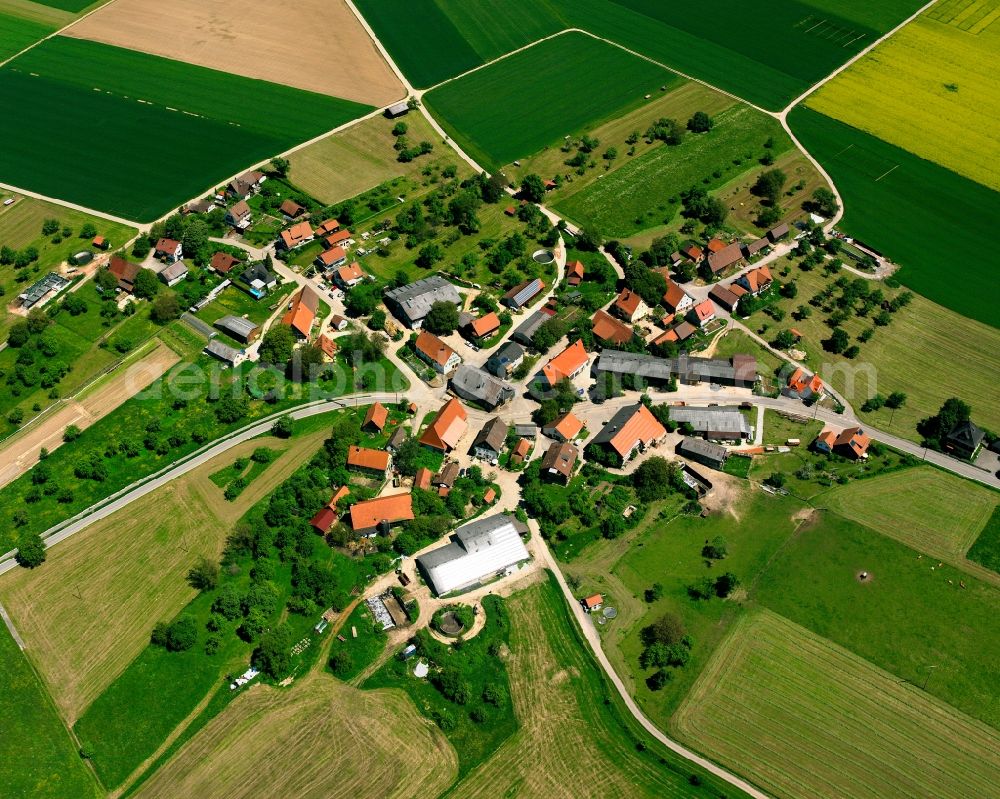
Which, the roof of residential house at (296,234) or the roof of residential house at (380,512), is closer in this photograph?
the roof of residential house at (380,512)

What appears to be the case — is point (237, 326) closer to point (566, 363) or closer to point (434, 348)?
point (434, 348)

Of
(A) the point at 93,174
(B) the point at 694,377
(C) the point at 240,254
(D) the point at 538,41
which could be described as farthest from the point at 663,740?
(D) the point at 538,41

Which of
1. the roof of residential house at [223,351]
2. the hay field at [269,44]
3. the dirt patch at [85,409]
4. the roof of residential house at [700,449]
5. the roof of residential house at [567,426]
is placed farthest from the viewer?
the hay field at [269,44]

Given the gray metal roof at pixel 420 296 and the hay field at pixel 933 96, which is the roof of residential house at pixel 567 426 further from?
the hay field at pixel 933 96

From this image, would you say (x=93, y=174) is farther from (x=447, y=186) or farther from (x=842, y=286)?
(x=842, y=286)

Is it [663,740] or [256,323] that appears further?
[256,323]

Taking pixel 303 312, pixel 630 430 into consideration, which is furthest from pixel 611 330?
pixel 303 312

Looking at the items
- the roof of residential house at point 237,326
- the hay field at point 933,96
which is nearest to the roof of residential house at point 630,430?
the roof of residential house at point 237,326

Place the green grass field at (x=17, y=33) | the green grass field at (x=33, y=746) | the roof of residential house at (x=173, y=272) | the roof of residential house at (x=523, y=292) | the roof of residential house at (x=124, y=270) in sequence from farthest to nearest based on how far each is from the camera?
the green grass field at (x=17, y=33) < the roof of residential house at (x=173, y=272) < the roof of residential house at (x=124, y=270) < the roof of residential house at (x=523, y=292) < the green grass field at (x=33, y=746)
